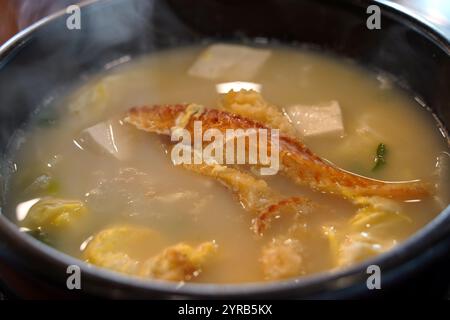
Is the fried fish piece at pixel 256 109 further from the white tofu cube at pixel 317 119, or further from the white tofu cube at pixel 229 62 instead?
the white tofu cube at pixel 229 62

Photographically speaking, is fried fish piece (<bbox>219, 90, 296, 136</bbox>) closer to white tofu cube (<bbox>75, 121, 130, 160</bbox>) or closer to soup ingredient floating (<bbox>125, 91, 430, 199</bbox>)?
soup ingredient floating (<bbox>125, 91, 430, 199</bbox>)

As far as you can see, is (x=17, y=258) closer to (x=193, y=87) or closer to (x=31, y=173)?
(x=31, y=173)

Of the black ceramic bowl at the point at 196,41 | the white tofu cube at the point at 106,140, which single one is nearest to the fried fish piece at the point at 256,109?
the white tofu cube at the point at 106,140

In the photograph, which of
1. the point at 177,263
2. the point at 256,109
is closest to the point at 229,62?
the point at 256,109

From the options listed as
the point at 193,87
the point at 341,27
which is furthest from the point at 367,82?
the point at 193,87

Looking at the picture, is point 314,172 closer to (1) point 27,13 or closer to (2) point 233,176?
(2) point 233,176

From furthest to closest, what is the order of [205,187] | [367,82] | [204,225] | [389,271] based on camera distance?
[367,82]
[205,187]
[204,225]
[389,271]
